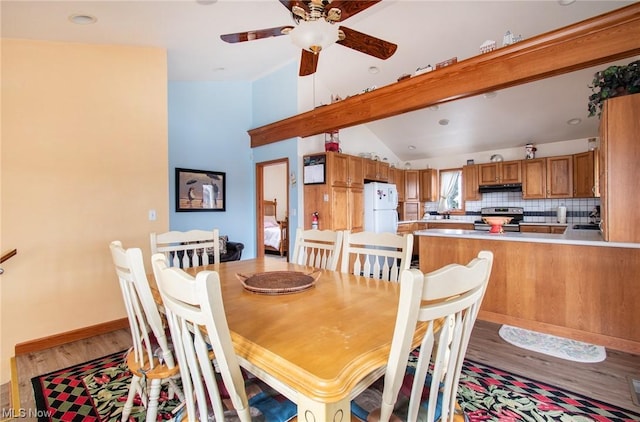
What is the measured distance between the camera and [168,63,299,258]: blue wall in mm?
4605

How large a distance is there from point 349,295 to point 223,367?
0.72m

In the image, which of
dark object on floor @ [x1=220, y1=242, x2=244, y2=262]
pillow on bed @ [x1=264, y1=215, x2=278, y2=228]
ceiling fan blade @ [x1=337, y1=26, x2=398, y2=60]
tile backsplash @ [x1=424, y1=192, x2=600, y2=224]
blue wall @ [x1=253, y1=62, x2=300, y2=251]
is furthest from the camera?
pillow on bed @ [x1=264, y1=215, x2=278, y2=228]

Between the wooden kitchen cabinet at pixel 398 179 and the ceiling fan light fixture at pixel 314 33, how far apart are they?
4655mm

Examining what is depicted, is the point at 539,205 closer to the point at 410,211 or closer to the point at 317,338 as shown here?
the point at 410,211

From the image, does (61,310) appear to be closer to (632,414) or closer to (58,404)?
(58,404)

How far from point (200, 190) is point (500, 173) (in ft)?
17.6

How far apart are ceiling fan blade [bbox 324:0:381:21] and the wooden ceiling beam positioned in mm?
1570

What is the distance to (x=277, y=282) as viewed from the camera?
1.60m

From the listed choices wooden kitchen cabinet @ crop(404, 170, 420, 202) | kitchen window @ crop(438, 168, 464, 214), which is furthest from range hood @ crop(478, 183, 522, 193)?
wooden kitchen cabinet @ crop(404, 170, 420, 202)

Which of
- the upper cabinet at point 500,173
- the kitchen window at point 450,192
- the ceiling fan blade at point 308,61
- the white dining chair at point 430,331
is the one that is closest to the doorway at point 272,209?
the ceiling fan blade at point 308,61

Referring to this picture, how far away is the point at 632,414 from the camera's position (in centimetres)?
170

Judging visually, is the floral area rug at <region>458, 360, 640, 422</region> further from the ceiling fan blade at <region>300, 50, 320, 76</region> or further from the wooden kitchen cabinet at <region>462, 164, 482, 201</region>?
the wooden kitchen cabinet at <region>462, 164, 482, 201</region>

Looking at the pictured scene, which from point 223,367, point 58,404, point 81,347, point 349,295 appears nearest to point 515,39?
point 349,295

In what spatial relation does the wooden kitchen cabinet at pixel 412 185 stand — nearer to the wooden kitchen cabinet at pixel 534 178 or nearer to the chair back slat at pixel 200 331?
the wooden kitchen cabinet at pixel 534 178
